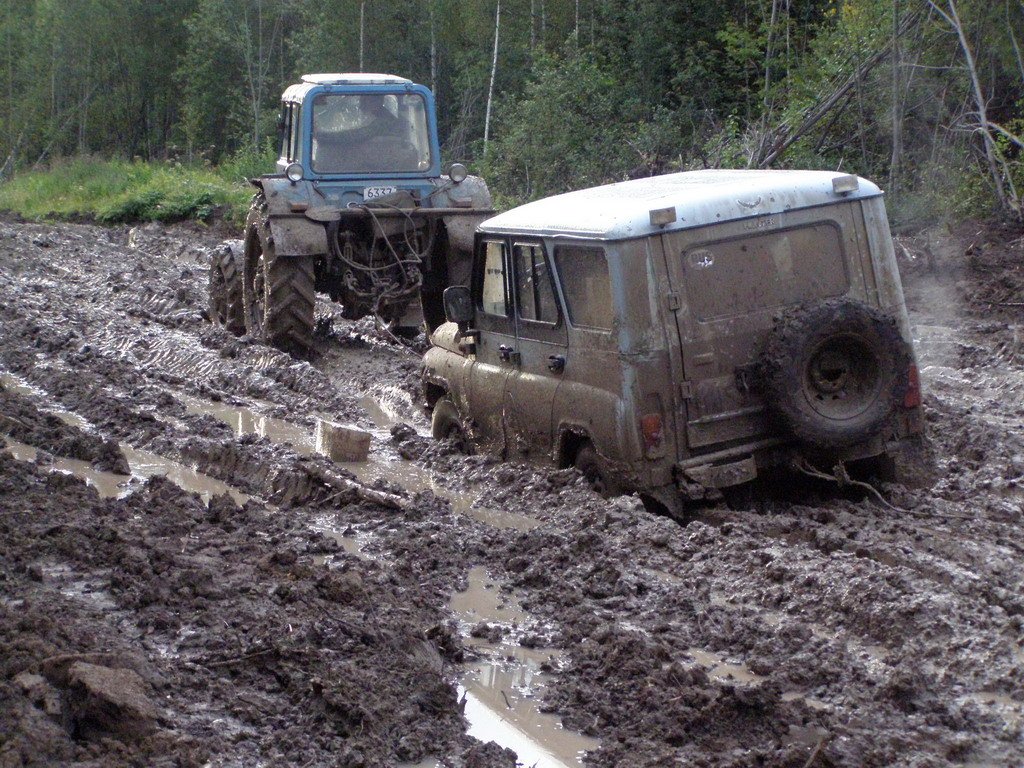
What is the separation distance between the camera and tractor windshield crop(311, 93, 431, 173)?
41.7ft

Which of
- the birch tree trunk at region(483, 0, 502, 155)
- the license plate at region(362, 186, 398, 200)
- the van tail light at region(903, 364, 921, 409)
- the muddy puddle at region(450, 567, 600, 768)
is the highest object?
the birch tree trunk at region(483, 0, 502, 155)

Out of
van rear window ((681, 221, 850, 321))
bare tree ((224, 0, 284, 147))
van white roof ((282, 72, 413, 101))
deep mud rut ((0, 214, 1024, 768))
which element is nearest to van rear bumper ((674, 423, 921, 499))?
deep mud rut ((0, 214, 1024, 768))

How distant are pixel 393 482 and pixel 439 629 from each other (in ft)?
10.5

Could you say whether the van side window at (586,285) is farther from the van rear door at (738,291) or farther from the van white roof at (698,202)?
the van rear door at (738,291)

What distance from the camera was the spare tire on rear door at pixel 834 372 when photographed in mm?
6312

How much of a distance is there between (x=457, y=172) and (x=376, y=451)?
428 cm

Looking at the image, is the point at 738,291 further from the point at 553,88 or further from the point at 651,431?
the point at 553,88

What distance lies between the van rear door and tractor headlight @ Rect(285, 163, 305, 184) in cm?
680

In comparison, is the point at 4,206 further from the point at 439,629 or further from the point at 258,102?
the point at 439,629

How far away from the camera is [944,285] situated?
520 inches

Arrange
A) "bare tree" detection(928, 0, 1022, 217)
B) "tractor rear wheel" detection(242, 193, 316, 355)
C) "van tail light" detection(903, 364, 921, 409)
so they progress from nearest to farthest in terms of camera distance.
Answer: "van tail light" detection(903, 364, 921, 409)
"tractor rear wheel" detection(242, 193, 316, 355)
"bare tree" detection(928, 0, 1022, 217)

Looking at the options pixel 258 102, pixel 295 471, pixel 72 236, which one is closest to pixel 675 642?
pixel 295 471

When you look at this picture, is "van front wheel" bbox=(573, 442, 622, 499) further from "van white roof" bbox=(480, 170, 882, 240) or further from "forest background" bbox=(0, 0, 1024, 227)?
"forest background" bbox=(0, 0, 1024, 227)

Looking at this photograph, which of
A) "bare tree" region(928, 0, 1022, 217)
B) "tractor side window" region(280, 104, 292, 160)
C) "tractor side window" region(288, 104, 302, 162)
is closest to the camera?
"tractor side window" region(288, 104, 302, 162)
